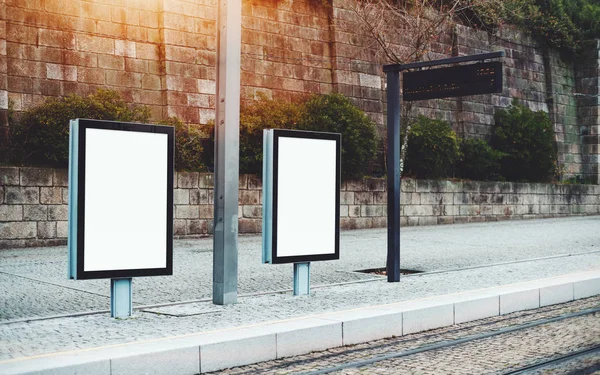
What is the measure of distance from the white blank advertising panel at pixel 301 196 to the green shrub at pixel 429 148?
38.6 feet

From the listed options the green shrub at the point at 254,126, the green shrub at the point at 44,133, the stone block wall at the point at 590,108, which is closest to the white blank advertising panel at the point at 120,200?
the green shrub at the point at 44,133

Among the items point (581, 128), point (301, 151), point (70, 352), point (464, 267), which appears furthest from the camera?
point (581, 128)

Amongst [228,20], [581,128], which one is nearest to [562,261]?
[228,20]

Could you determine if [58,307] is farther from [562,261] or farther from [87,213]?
[562,261]

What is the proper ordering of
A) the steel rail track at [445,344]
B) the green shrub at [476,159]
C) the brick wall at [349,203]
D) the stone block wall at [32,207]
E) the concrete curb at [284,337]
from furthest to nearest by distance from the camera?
the green shrub at [476,159] < the brick wall at [349,203] < the stone block wall at [32,207] < the steel rail track at [445,344] < the concrete curb at [284,337]

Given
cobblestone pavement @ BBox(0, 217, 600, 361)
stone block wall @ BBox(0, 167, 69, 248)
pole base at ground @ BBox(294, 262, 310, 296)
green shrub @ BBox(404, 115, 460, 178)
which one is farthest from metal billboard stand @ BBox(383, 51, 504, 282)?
green shrub @ BBox(404, 115, 460, 178)

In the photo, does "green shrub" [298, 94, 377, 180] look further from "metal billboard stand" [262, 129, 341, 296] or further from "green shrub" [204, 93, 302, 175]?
"metal billboard stand" [262, 129, 341, 296]

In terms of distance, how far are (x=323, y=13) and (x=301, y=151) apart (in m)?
11.9

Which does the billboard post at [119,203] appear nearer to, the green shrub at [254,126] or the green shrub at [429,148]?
the green shrub at [254,126]

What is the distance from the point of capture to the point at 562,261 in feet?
41.5

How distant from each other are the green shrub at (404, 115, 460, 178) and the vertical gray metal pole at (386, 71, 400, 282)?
10.3 m

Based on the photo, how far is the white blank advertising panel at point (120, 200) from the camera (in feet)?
23.0

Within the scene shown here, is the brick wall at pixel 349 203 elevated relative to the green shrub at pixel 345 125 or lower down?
lower down

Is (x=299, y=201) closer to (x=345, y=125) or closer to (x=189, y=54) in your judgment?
(x=189, y=54)
